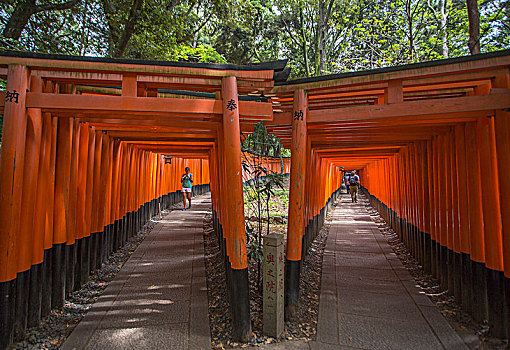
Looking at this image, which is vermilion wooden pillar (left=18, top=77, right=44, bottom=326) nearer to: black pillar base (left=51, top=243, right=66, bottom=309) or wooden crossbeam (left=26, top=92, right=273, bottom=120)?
wooden crossbeam (left=26, top=92, right=273, bottom=120)

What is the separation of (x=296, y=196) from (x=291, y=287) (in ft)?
3.89

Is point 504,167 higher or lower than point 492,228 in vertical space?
higher

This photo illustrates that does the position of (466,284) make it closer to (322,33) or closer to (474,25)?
(474,25)

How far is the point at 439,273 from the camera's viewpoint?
4.79 metres

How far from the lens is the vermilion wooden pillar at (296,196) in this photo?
3.66 meters

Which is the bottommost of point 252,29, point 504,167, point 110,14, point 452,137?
point 504,167

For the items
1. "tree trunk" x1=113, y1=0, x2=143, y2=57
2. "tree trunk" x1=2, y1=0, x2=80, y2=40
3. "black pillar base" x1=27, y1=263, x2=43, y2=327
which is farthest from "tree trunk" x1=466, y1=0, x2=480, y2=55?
"tree trunk" x1=2, y1=0, x2=80, y2=40

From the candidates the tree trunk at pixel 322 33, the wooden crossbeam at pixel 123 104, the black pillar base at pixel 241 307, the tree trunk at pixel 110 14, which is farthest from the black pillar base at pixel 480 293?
the tree trunk at pixel 322 33

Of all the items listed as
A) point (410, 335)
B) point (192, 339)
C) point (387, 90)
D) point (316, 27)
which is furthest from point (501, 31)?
point (192, 339)

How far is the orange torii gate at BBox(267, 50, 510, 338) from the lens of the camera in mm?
3002

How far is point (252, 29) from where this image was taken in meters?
15.7

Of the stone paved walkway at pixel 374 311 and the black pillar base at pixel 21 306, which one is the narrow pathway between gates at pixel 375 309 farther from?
the black pillar base at pixel 21 306

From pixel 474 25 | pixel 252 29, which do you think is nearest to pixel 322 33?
pixel 252 29

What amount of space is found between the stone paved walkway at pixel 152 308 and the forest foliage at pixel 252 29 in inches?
189
